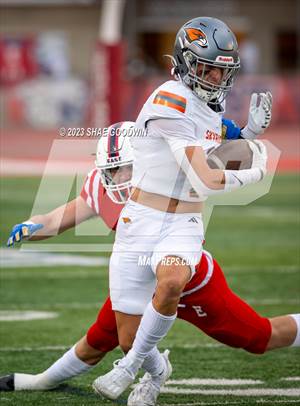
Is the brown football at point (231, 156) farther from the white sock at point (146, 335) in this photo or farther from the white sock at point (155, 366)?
the white sock at point (155, 366)

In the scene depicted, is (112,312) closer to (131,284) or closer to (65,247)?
(131,284)

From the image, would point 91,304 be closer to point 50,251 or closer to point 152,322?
point 50,251

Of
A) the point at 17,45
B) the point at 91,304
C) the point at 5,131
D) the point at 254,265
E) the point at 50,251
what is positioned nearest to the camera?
the point at 91,304

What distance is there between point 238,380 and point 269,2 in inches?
912

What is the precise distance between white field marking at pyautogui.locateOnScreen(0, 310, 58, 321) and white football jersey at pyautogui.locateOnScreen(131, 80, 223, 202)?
7.87ft

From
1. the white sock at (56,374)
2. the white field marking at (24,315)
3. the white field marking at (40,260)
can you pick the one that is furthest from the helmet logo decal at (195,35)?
the white field marking at (40,260)

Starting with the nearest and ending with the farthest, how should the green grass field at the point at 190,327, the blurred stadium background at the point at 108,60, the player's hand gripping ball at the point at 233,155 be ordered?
1. the player's hand gripping ball at the point at 233,155
2. the green grass field at the point at 190,327
3. the blurred stadium background at the point at 108,60

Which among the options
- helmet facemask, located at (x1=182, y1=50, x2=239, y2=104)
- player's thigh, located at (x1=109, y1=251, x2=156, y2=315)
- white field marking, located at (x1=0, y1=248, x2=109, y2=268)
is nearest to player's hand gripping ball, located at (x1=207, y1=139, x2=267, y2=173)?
helmet facemask, located at (x1=182, y1=50, x2=239, y2=104)

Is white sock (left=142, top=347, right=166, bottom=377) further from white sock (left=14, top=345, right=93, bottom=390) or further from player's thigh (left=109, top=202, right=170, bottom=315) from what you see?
white sock (left=14, top=345, right=93, bottom=390)

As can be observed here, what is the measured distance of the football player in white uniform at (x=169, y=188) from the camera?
13.9 feet

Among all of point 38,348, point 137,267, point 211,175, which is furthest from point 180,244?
point 38,348

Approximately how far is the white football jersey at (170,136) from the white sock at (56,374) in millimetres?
891

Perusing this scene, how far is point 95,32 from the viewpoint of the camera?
27.3 meters

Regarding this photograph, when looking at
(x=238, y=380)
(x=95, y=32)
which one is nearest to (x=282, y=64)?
(x=95, y=32)
